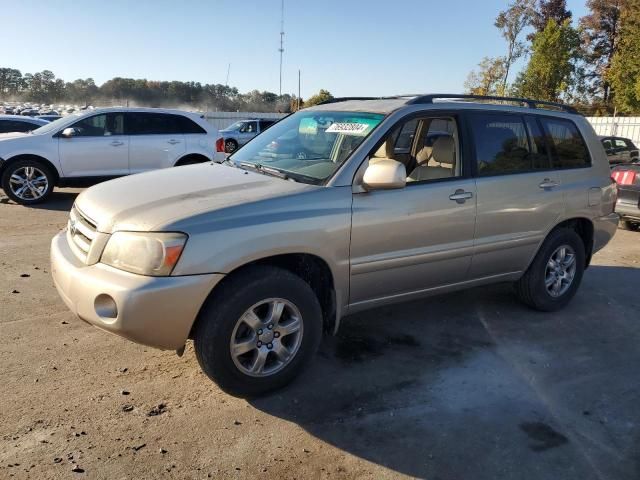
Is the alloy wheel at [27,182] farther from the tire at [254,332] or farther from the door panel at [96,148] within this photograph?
the tire at [254,332]

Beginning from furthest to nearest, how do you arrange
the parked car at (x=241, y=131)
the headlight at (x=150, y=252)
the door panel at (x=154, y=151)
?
the parked car at (x=241, y=131)
the door panel at (x=154, y=151)
the headlight at (x=150, y=252)

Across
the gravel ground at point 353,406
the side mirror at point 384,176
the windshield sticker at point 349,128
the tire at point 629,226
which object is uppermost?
the windshield sticker at point 349,128

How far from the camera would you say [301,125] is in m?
4.55

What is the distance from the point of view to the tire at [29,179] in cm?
934

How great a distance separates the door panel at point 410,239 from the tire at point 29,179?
768cm

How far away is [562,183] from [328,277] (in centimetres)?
256

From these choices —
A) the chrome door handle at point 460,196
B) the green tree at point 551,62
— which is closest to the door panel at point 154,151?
the chrome door handle at point 460,196

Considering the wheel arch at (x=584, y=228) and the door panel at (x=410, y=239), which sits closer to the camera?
the door panel at (x=410, y=239)

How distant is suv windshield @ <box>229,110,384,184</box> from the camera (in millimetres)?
3840

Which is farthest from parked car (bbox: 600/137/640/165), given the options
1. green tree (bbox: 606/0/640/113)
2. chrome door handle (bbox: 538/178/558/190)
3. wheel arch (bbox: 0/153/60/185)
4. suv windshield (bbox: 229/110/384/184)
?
suv windshield (bbox: 229/110/384/184)

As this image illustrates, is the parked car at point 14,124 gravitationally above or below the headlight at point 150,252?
above

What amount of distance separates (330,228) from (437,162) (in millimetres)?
1421

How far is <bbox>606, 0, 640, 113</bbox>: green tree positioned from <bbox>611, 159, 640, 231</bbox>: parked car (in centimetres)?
2481

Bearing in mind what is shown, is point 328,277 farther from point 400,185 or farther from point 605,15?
point 605,15
